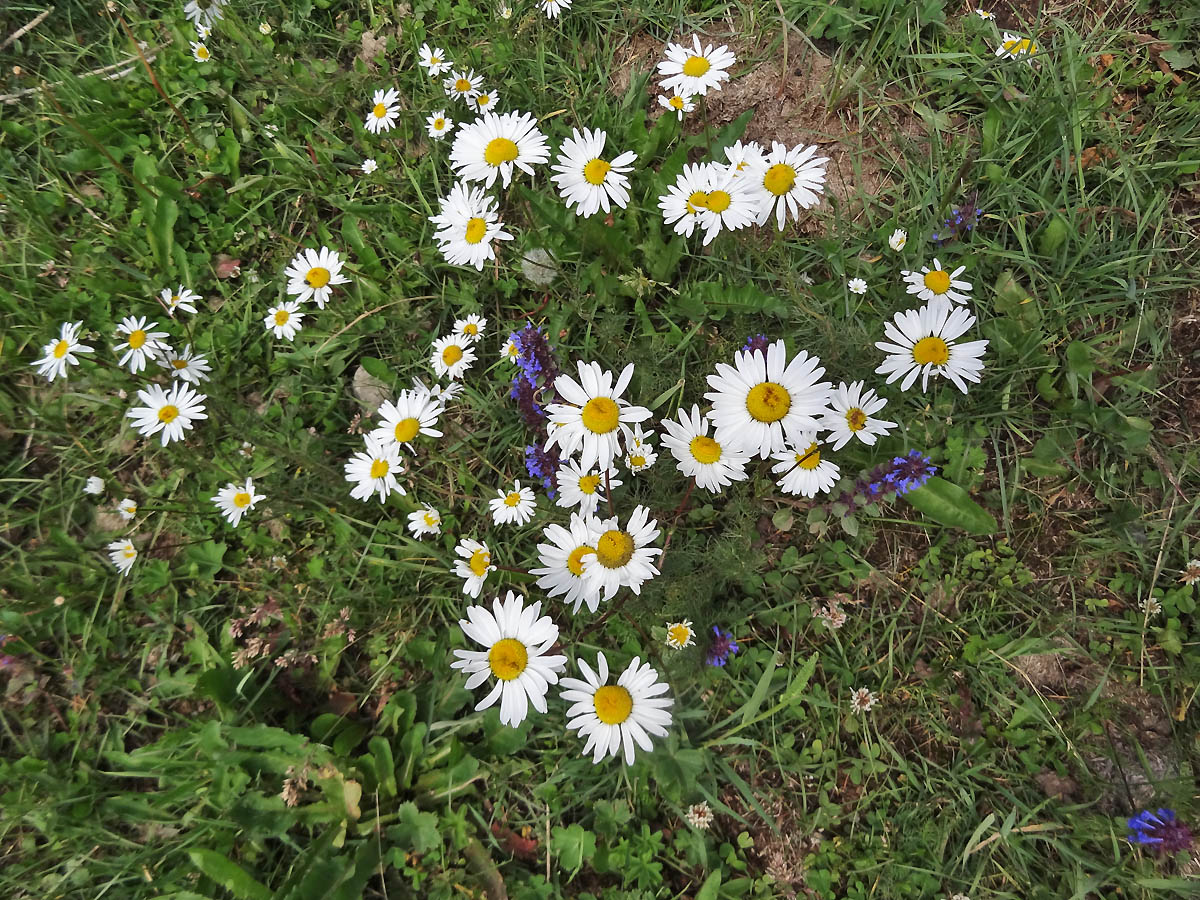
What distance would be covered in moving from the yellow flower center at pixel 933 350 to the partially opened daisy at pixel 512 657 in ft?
4.86

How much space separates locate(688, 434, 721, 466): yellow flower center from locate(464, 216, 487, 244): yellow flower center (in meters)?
1.22

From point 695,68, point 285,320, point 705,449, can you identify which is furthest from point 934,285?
point 285,320

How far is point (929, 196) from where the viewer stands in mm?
2584

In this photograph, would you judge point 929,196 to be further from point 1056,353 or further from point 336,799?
point 336,799

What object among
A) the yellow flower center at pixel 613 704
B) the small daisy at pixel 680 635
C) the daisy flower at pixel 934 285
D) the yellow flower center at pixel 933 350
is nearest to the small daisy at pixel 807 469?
the yellow flower center at pixel 933 350

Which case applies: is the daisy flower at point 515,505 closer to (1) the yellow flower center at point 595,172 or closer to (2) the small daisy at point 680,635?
(2) the small daisy at point 680,635

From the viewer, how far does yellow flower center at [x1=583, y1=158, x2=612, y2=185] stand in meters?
2.46

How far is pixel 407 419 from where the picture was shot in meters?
2.51

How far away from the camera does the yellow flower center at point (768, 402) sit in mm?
1854

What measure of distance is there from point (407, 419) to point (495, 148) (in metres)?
1.11

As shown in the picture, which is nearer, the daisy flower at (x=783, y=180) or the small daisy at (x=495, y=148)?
the daisy flower at (x=783, y=180)

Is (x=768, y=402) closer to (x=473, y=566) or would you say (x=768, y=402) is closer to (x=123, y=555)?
(x=473, y=566)

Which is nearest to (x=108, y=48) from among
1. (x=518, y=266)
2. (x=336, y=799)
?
(x=518, y=266)

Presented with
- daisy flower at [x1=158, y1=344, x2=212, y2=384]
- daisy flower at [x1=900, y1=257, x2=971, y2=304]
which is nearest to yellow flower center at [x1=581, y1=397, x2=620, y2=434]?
daisy flower at [x1=900, y1=257, x2=971, y2=304]
